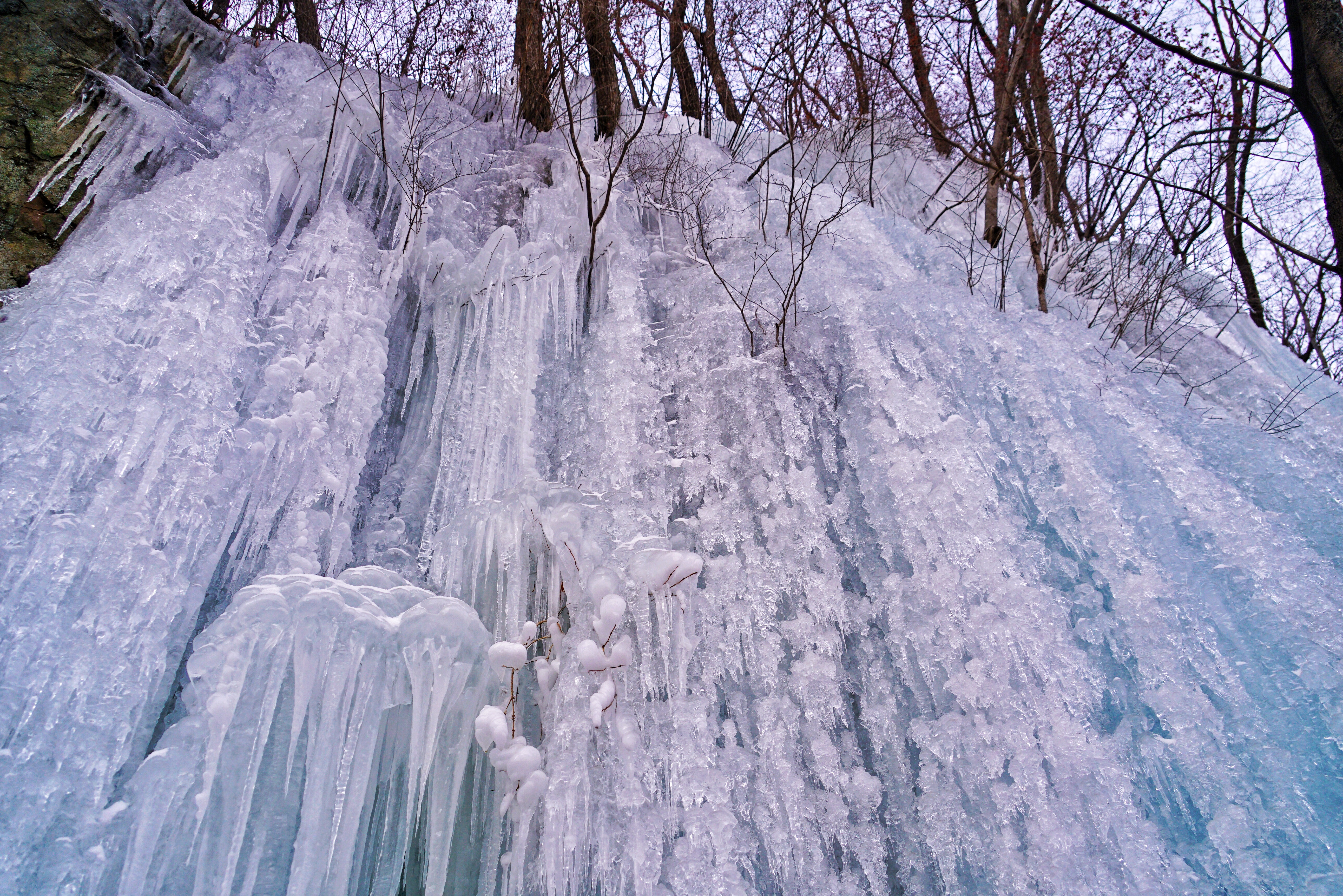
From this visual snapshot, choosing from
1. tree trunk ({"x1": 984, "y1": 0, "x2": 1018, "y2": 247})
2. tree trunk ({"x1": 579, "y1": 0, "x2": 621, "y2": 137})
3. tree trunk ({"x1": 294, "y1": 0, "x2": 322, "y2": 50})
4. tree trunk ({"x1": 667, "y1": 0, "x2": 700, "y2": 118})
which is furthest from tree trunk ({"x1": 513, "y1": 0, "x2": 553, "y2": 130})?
tree trunk ({"x1": 984, "y1": 0, "x2": 1018, "y2": 247})

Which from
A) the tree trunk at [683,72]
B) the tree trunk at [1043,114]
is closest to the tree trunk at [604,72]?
the tree trunk at [683,72]

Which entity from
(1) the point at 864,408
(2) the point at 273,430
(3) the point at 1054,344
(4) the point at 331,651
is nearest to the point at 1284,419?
(3) the point at 1054,344

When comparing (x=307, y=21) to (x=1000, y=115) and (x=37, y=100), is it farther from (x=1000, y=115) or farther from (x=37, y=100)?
(x=1000, y=115)

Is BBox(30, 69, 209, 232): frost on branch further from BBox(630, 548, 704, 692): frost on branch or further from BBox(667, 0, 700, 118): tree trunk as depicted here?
BBox(667, 0, 700, 118): tree trunk

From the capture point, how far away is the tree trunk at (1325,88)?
7.74ft

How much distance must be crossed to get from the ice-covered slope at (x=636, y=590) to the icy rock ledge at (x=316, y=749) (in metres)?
0.01

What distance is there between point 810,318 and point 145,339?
9.57 feet

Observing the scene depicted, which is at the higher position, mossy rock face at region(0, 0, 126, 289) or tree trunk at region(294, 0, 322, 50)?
tree trunk at region(294, 0, 322, 50)

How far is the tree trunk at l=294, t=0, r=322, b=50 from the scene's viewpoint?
5324 mm

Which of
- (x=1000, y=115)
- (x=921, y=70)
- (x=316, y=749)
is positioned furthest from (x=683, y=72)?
(x=316, y=749)

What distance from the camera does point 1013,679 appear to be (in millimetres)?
2293

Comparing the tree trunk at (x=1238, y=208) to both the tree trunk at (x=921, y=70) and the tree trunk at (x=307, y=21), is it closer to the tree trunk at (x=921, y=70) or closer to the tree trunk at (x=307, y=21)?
the tree trunk at (x=921, y=70)

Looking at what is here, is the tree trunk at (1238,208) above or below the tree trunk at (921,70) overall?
below

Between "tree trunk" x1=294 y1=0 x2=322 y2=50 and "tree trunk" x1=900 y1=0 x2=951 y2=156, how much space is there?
4.92 meters
